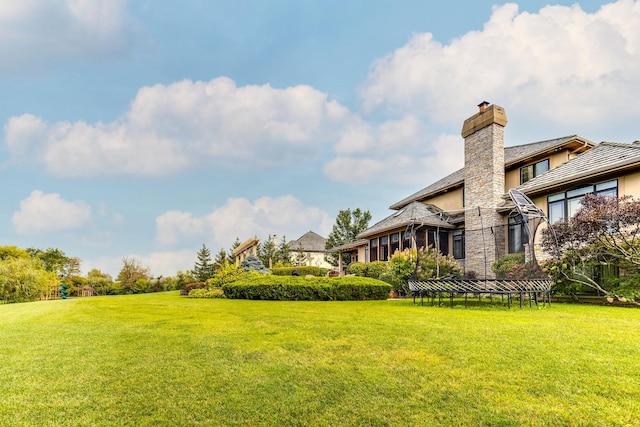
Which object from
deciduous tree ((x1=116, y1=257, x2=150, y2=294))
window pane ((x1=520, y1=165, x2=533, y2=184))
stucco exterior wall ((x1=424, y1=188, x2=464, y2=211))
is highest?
window pane ((x1=520, y1=165, x2=533, y2=184))

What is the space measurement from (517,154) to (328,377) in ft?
62.0

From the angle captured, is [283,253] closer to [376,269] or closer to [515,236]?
[376,269]

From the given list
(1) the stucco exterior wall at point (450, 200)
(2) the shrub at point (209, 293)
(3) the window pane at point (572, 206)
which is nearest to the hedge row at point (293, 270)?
(1) the stucco exterior wall at point (450, 200)

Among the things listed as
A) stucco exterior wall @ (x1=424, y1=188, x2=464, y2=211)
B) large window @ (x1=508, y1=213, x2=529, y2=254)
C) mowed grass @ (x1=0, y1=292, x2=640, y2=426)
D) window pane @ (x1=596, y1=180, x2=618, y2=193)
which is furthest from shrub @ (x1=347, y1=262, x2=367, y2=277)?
mowed grass @ (x1=0, y1=292, x2=640, y2=426)

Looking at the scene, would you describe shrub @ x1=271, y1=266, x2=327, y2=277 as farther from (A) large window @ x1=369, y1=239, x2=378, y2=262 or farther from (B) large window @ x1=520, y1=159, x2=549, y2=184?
(B) large window @ x1=520, y1=159, x2=549, y2=184

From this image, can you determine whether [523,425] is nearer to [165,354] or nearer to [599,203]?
[165,354]

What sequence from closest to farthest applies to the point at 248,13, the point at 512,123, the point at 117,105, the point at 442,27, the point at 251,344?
the point at 251,344 < the point at 248,13 < the point at 442,27 < the point at 117,105 < the point at 512,123

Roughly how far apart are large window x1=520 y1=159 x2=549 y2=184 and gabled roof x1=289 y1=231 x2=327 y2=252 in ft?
106

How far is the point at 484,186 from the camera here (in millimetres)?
17984

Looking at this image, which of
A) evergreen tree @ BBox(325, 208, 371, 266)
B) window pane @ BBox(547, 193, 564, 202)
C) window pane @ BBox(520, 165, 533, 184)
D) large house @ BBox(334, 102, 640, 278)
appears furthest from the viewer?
evergreen tree @ BBox(325, 208, 371, 266)

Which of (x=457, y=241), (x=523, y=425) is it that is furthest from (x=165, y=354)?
(x=457, y=241)

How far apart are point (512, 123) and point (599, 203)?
8995 millimetres

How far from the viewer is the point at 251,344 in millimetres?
5105

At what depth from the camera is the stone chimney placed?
17.5 metres
